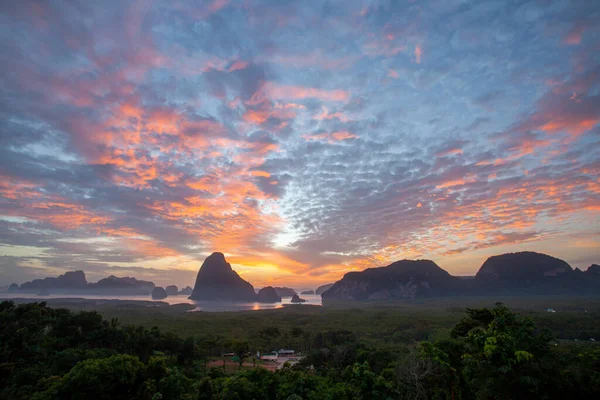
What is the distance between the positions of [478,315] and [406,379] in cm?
625

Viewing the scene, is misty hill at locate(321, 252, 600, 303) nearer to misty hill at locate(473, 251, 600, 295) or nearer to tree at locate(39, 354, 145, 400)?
misty hill at locate(473, 251, 600, 295)

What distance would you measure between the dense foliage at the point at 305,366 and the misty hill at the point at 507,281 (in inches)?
6860

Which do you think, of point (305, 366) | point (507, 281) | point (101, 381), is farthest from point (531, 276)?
point (101, 381)

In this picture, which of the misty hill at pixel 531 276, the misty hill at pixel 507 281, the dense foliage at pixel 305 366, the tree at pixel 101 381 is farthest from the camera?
the misty hill at pixel 507 281

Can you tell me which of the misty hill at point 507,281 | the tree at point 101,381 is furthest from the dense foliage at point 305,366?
the misty hill at point 507,281

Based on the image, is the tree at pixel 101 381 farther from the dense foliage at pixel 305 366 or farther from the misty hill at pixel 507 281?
the misty hill at pixel 507 281

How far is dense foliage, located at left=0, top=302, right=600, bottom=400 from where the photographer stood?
14.3 meters

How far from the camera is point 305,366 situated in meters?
32.6

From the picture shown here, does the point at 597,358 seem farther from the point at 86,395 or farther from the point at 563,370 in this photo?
the point at 86,395

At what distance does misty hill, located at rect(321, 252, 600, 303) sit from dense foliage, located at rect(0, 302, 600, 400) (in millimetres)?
174237

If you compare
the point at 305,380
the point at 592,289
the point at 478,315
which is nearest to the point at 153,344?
the point at 305,380

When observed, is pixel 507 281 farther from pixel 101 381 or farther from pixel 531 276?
pixel 101 381

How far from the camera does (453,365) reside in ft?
61.8

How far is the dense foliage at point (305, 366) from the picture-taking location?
561 inches
